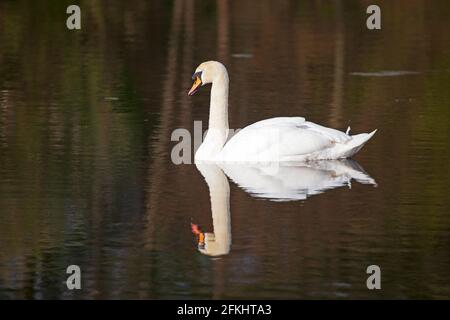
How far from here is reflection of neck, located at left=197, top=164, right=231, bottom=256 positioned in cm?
1017

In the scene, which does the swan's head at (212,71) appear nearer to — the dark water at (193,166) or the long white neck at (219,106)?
the long white neck at (219,106)

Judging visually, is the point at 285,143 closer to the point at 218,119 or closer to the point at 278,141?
the point at 278,141

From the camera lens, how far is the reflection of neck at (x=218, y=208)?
33.4 feet

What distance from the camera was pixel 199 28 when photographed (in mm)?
23844

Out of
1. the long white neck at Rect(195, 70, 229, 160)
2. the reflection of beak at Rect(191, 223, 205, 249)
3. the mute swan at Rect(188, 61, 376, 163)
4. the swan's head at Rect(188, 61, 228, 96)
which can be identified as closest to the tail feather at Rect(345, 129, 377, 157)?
the mute swan at Rect(188, 61, 376, 163)

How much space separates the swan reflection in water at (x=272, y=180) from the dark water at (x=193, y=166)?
0.10m

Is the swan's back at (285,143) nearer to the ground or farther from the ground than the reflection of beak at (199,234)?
farther from the ground

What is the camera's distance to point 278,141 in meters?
13.2

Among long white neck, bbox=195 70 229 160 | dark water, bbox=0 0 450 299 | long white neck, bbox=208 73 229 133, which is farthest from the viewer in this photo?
long white neck, bbox=208 73 229 133

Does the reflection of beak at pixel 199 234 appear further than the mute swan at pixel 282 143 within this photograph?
No

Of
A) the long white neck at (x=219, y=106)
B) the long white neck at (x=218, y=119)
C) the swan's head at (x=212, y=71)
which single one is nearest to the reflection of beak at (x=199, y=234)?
the long white neck at (x=218, y=119)

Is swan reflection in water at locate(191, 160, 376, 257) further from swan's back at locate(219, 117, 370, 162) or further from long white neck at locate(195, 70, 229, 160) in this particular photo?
long white neck at locate(195, 70, 229, 160)

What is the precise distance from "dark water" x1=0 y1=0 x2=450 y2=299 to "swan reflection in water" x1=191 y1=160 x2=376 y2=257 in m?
0.10
